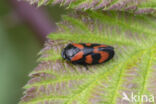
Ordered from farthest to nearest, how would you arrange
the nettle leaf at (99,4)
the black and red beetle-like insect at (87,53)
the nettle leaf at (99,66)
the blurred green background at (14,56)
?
the blurred green background at (14,56)
the black and red beetle-like insect at (87,53)
the nettle leaf at (99,66)
the nettle leaf at (99,4)

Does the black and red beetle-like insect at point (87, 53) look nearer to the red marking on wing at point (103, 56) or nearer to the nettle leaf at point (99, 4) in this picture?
the red marking on wing at point (103, 56)

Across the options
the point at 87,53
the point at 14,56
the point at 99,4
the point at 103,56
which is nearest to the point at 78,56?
the point at 87,53

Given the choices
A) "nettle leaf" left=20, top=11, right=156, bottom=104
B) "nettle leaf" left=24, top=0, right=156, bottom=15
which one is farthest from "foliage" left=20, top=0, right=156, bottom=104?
"nettle leaf" left=24, top=0, right=156, bottom=15

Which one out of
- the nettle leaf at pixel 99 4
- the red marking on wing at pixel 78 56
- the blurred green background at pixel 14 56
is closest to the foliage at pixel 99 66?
the red marking on wing at pixel 78 56

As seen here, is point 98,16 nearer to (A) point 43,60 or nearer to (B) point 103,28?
(B) point 103,28

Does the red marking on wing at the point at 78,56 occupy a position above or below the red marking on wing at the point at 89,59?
above

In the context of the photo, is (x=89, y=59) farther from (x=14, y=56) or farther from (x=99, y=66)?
(x=14, y=56)

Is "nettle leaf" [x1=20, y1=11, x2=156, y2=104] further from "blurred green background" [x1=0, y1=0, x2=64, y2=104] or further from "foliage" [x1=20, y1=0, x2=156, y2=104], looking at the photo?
"blurred green background" [x1=0, y1=0, x2=64, y2=104]
